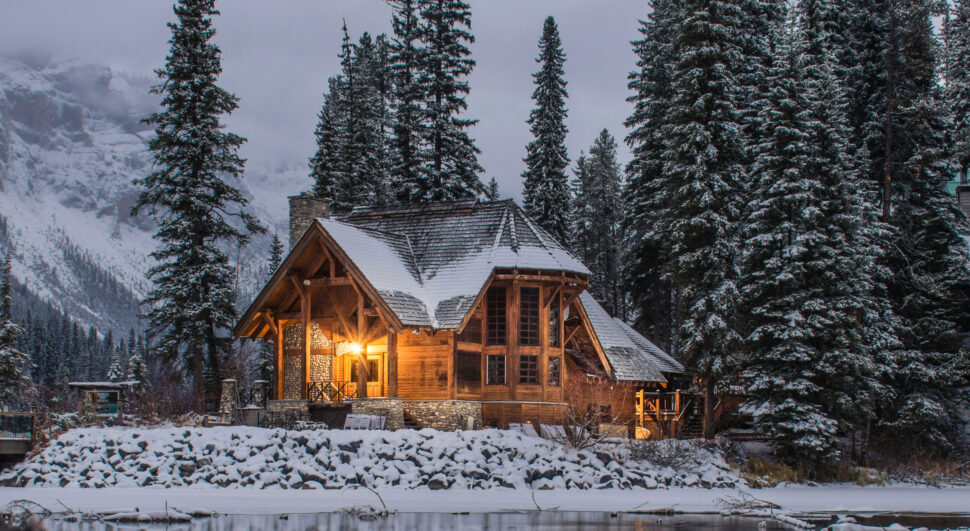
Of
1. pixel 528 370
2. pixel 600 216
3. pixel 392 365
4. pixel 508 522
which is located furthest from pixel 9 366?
pixel 600 216

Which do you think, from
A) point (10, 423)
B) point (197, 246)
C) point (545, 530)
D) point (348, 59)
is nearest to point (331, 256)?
point (197, 246)

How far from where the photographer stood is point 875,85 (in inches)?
1517

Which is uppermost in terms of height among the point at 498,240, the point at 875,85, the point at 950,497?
the point at 875,85

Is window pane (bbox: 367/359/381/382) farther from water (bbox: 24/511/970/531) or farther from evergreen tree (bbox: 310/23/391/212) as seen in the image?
evergreen tree (bbox: 310/23/391/212)

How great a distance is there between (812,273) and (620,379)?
7.87 meters

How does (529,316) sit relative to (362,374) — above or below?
above

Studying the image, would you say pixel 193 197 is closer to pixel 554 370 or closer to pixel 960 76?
pixel 554 370

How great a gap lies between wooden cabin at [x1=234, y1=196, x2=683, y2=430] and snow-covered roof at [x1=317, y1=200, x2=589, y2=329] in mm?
57

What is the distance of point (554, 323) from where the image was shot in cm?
3378

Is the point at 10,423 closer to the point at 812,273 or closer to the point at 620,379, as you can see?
the point at 620,379

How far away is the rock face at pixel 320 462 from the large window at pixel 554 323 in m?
6.46

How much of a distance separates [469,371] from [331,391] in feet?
15.8

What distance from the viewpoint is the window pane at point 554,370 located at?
33156mm

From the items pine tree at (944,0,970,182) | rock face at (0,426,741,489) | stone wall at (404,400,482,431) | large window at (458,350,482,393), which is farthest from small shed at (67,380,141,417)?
pine tree at (944,0,970,182)
